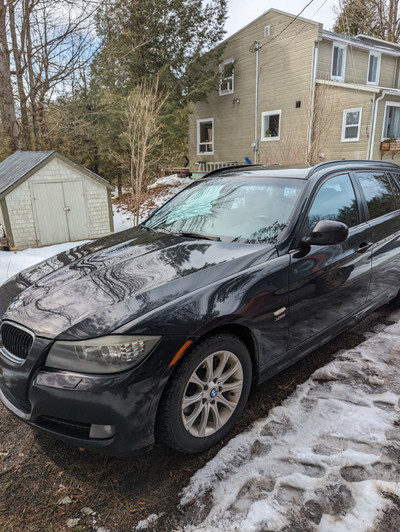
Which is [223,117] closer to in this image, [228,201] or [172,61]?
[172,61]

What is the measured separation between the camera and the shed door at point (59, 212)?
8.71m

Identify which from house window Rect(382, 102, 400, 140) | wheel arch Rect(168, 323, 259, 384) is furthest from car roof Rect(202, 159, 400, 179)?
house window Rect(382, 102, 400, 140)

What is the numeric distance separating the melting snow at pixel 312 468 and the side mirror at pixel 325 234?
1132 millimetres

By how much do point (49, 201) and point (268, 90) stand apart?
1294 centimetres

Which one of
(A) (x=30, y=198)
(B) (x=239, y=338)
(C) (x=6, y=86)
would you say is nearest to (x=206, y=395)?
(B) (x=239, y=338)

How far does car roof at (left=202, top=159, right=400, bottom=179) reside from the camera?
3.02 metres

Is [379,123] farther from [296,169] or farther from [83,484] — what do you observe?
[83,484]

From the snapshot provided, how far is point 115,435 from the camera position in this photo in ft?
5.92

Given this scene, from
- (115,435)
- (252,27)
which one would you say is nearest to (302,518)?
(115,435)

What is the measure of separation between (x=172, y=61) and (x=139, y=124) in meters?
9.60

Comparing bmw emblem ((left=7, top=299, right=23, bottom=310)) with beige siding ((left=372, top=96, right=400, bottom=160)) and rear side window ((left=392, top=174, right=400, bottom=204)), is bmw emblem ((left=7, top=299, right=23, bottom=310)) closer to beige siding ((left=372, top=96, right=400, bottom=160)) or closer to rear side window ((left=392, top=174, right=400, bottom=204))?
rear side window ((left=392, top=174, right=400, bottom=204))

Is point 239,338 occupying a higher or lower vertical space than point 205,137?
lower

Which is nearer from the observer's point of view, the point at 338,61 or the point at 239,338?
the point at 239,338

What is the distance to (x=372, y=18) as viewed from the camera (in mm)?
25641
